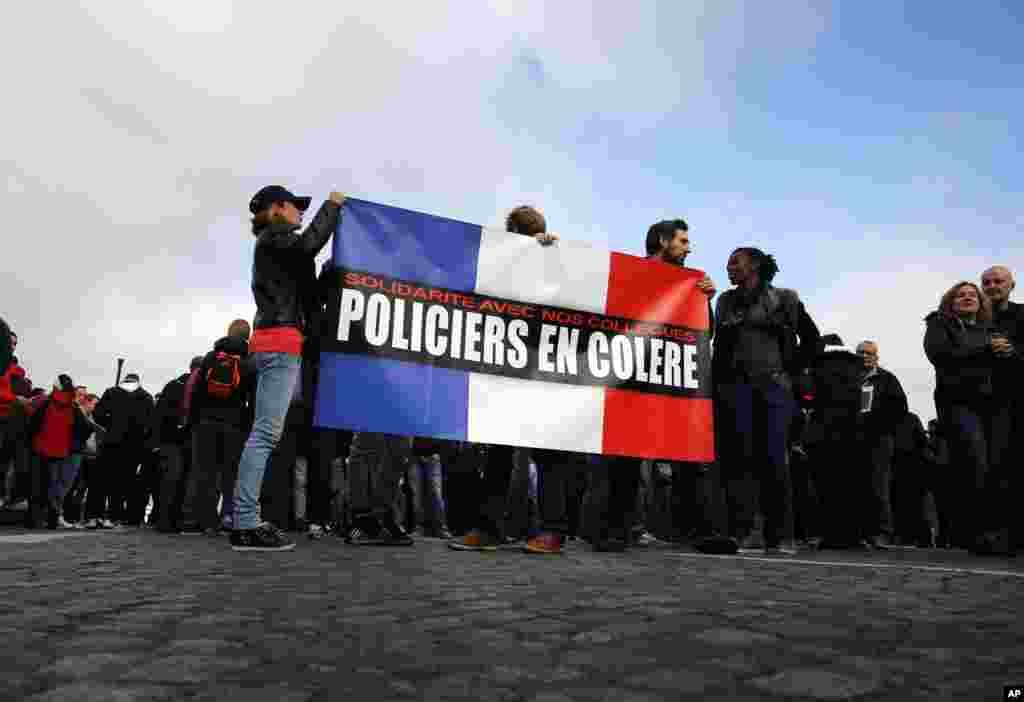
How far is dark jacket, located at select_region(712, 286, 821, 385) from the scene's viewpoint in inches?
232

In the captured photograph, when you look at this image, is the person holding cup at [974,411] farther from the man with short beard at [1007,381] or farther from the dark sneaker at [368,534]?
the dark sneaker at [368,534]

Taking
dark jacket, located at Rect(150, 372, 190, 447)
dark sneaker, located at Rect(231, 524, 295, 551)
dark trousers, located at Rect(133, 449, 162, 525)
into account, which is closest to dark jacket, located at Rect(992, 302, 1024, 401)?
dark sneaker, located at Rect(231, 524, 295, 551)

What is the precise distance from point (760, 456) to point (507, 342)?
1998 mm

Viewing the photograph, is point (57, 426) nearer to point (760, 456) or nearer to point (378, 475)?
point (378, 475)

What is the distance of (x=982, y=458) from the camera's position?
5.94 metres

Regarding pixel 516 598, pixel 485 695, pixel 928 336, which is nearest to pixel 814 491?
pixel 928 336

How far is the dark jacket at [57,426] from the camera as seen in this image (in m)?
9.44

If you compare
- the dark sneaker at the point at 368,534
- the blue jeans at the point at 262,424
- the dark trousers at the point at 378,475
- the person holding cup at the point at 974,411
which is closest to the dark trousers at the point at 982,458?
the person holding cup at the point at 974,411

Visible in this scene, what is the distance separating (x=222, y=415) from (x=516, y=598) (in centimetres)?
526

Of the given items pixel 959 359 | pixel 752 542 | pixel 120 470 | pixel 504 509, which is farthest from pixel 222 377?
pixel 959 359

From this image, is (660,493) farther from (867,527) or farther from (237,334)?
(237,334)

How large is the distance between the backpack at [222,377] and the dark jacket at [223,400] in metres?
0.03

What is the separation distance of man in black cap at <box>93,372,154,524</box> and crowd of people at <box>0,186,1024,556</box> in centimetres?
59

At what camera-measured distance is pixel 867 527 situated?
25.8ft
